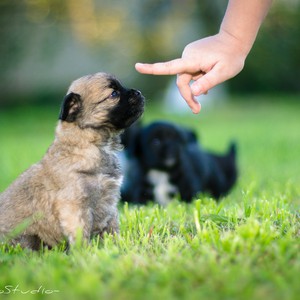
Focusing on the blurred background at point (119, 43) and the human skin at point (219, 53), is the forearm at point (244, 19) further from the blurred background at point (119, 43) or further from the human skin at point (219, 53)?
the blurred background at point (119, 43)

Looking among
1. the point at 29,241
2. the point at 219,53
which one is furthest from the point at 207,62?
the point at 29,241

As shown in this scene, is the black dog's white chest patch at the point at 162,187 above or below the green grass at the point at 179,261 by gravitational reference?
below

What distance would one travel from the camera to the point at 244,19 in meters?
3.17

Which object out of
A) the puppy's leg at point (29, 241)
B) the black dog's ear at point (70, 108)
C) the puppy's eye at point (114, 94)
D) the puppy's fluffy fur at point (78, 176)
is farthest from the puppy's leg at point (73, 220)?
the puppy's eye at point (114, 94)

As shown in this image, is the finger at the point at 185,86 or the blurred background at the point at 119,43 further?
the blurred background at the point at 119,43

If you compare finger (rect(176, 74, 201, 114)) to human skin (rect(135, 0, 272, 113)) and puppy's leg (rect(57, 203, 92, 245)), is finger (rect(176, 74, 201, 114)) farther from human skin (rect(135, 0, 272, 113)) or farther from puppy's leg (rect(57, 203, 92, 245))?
puppy's leg (rect(57, 203, 92, 245))

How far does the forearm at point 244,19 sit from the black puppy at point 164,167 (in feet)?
7.73

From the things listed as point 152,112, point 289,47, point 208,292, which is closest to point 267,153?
point 208,292

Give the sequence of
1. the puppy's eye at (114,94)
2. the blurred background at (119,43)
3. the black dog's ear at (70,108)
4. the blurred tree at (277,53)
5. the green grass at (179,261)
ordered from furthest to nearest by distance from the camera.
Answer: the blurred tree at (277,53) < the blurred background at (119,43) < the puppy's eye at (114,94) < the black dog's ear at (70,108) < the green grass at (179,261)

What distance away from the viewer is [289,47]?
1823 centimetres

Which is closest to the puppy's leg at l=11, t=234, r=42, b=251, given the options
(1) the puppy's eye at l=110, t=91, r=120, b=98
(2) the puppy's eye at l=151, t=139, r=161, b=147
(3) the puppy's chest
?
(3) the puppy's chest

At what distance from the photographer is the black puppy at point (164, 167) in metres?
5.54

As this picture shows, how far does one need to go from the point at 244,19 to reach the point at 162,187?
2.67 m

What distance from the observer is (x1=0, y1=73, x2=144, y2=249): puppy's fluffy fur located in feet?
→ 10.5
